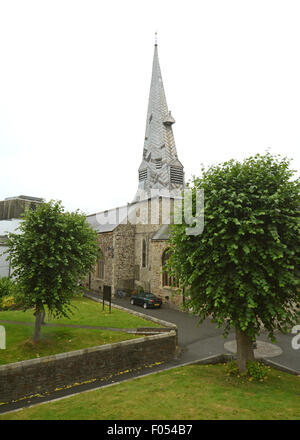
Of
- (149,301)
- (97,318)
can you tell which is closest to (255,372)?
(97,318)

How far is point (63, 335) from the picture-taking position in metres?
15.7

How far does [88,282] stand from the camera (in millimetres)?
41344

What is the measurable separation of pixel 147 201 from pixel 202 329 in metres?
19.7

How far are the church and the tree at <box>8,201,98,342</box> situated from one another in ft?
45.1

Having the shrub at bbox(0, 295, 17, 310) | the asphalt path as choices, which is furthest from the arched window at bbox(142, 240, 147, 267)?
the shrub at bbox(0, 295, 17, 310)

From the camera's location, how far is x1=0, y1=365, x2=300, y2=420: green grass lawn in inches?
316

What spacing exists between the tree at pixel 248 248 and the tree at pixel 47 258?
598 centimetres

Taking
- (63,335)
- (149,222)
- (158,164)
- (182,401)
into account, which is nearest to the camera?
(182,401)

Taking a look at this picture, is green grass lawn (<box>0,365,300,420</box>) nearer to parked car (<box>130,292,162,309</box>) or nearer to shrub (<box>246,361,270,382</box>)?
shrub (<box>246,361,270,382</box>)

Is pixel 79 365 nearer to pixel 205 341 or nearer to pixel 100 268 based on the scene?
pixel 205 341

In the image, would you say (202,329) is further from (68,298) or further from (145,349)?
(68,298)

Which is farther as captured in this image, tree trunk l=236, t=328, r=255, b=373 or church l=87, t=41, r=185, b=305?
church l=87, t=41, r=185, b=305

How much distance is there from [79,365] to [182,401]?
5091 millimetres

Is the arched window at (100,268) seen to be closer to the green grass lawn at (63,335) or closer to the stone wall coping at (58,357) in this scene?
the green grass lawn at (63,335)
